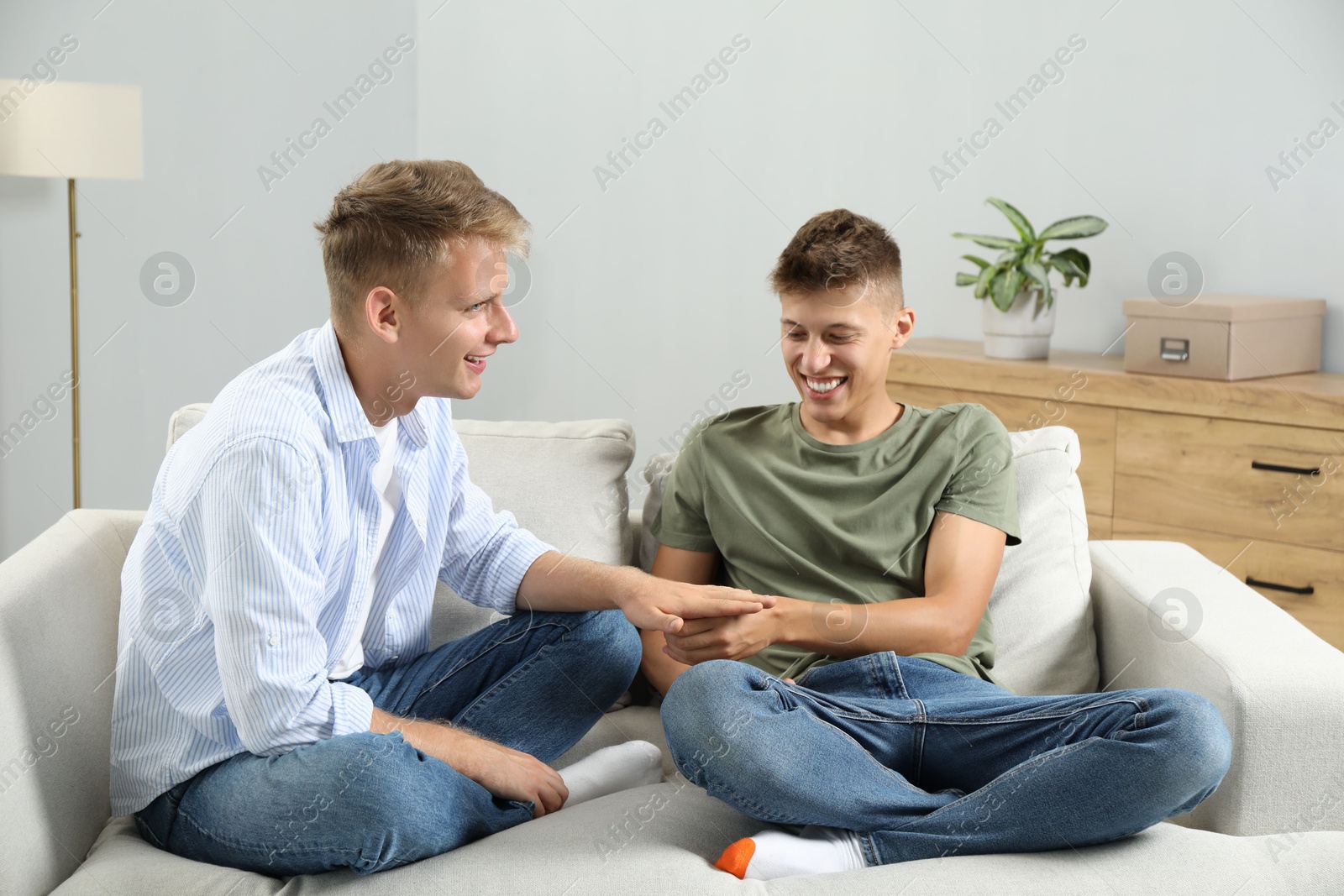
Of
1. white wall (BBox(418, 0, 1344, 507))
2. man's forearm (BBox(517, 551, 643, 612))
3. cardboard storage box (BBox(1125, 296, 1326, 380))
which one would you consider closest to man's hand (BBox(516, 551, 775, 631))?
man's forearm (BBox(517, 551, 643, 612))

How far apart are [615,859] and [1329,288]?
2.44 meters

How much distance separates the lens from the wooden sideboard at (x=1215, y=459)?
243 centimetres

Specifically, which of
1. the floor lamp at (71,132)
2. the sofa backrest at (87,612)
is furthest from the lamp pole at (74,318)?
the sofa backrest at (87,612)

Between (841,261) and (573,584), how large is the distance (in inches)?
24.5

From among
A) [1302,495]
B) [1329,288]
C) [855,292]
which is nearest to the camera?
[855,292]

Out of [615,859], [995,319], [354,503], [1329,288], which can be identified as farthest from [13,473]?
[1329,288]

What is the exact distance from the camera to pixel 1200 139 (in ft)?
9.64

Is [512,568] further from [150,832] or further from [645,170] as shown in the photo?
[645,170]

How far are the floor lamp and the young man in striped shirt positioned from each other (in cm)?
148

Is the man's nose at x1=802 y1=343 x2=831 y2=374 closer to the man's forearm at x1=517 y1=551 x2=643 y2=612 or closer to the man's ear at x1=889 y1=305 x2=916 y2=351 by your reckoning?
the man's ear at x1=889 y1=305 x2=916 y2=351

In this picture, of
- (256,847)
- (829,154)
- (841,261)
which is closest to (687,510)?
(841,261)

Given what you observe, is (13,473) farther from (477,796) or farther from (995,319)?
(995,319)

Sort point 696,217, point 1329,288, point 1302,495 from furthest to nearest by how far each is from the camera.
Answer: point 696,217 → point 1329,288 → point 1302,495

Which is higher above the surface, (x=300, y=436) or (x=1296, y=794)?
(x=300, y=436)
